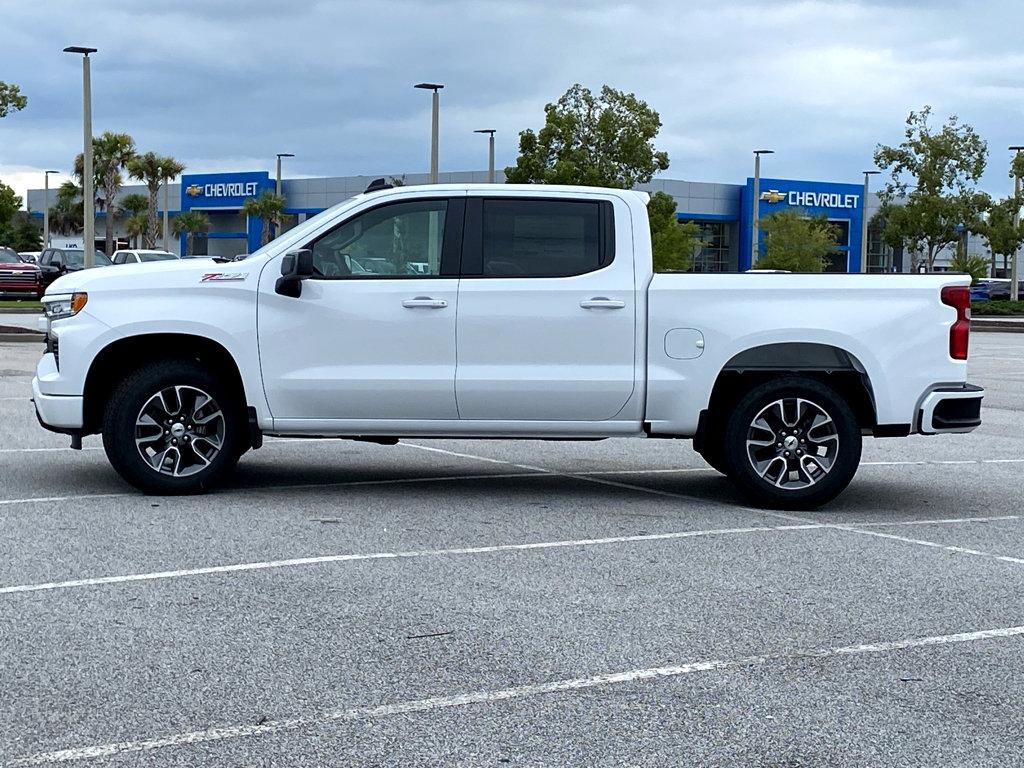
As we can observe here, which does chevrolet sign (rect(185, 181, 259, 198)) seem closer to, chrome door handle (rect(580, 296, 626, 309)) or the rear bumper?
chrome door handle (rect(580, 296, 626, 309))

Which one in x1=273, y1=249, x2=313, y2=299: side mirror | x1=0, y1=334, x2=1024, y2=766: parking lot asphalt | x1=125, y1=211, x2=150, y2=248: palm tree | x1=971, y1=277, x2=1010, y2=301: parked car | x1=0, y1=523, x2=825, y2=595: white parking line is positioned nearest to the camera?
x1=0, y1=334, x2=1024, y2=766: parking lot asphalt

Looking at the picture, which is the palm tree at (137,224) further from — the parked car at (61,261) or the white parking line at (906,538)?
the white parking line at (906,538)

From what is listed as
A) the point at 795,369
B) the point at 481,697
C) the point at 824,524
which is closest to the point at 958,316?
the point at 795,369

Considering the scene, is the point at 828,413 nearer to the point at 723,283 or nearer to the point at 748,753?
the point at 723,283

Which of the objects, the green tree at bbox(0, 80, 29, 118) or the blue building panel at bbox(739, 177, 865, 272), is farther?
the blue building panel at bbox(739, 177, 865, 272)

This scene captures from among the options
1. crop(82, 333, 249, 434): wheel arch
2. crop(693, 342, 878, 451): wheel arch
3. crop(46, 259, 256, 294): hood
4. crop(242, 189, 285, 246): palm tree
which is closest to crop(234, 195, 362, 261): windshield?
crop(46, 259, 256, 294): hood

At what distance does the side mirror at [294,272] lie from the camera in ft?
30.0

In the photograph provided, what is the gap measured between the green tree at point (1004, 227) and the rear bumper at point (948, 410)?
149ft

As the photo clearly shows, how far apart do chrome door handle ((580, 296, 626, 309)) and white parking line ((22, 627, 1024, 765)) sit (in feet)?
12.3

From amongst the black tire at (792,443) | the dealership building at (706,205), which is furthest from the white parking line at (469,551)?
the dealership building at (706,205)

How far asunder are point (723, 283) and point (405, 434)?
2223 mm

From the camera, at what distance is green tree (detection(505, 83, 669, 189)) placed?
160 ft

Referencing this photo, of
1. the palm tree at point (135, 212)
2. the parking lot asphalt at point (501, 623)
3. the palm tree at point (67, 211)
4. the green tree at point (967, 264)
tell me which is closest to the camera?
the parking lot asphalt at point (501, 623)

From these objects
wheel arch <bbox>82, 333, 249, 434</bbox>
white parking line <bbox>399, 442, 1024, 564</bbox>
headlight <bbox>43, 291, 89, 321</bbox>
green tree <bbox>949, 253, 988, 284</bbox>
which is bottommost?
white parking line <bbox>399, 442, 1024, 564</bbox>
